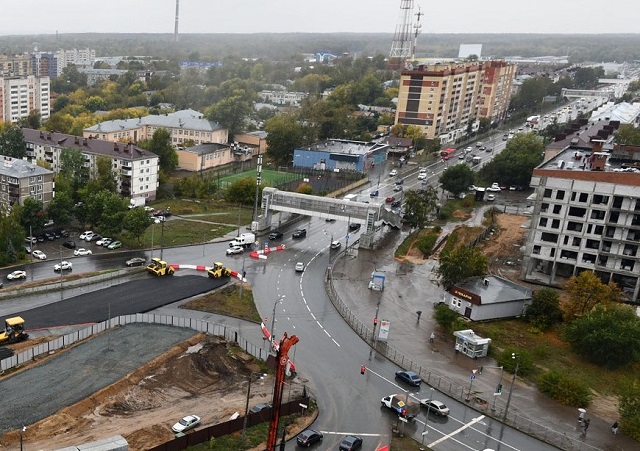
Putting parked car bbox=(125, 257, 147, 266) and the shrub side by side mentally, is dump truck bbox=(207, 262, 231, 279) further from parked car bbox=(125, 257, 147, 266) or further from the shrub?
the shrub

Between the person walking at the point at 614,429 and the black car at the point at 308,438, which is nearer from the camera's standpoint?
the black car at the point at 308,438

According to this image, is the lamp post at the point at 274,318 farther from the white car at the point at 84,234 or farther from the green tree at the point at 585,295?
the white car at the point at 84,234

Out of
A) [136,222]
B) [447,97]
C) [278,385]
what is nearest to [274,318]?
[278,385]

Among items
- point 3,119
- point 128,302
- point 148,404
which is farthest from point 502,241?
point 3,119

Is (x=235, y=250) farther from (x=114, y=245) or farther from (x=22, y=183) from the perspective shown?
(x=22, y=183)

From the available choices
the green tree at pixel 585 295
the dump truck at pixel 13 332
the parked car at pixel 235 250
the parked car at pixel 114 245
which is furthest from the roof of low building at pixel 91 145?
the green tree at pixel 585 295

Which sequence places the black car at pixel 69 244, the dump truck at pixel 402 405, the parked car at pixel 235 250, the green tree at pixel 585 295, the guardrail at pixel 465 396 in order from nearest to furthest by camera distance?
the guardrail at pixel 465 396 < the dump truck at pixel 402 405 < the green tree at pixel 585 295 < the parked car at pixel 235 250 < the black car at pixel 69 244

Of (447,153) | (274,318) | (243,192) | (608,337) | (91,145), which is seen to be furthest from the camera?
(447,153)
